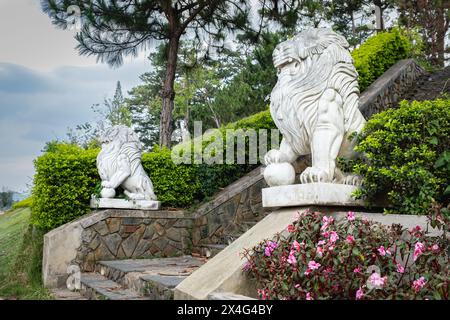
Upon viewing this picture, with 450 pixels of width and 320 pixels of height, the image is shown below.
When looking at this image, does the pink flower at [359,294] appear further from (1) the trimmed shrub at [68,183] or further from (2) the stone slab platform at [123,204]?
(1) the trimmed shrub at [68,183]

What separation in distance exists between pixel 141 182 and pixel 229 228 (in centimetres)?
131

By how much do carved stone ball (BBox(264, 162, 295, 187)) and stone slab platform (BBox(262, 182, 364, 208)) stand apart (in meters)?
0.11

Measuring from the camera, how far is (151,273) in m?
3.90

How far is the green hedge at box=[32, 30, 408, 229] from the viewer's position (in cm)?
518

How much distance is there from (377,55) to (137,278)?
6.06m

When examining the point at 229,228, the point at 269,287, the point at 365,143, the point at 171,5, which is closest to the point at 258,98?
the point at 171,5

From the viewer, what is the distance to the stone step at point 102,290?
3.47m

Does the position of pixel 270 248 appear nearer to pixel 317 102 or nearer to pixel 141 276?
pixel 317 102

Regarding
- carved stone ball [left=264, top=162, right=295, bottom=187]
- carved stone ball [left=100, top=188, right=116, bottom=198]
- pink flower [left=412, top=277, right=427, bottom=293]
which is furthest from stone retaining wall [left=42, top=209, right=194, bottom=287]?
pink flower [left=412, top=277, right=427, bottom=293]

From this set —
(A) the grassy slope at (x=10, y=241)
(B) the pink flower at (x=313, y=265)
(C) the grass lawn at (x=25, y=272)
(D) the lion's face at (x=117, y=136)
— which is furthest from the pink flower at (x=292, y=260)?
(A) the grassy slope at (x=10, y=241)

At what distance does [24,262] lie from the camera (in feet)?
17.0

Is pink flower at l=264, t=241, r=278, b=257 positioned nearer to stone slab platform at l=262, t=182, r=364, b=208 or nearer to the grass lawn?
stone slab platform at l=262, t=182, r=364, b=208

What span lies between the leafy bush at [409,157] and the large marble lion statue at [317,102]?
0.21m
